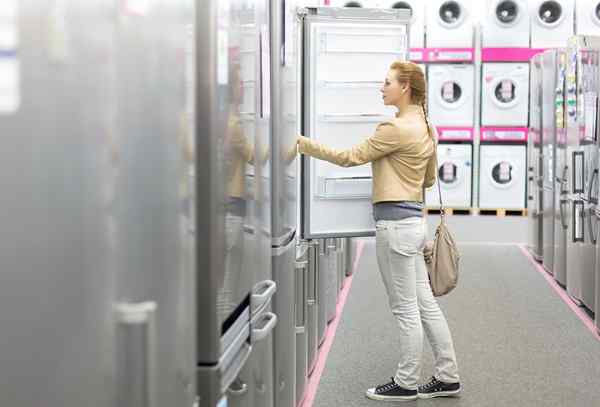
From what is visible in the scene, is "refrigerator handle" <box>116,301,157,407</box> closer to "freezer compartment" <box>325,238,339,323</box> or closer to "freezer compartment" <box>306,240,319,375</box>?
"freezer compartment" <box>306,240,319,375</box>

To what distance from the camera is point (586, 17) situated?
1057cm

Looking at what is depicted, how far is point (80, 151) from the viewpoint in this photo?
1213 mm

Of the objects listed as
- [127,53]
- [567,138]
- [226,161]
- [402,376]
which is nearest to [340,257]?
[567,138]

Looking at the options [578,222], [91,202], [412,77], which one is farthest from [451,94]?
[91,202]

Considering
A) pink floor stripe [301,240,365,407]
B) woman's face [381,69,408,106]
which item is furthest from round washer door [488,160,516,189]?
woman's face [381,69,408,106]

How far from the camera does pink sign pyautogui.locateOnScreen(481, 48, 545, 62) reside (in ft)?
34.1

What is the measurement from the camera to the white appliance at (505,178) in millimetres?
10414

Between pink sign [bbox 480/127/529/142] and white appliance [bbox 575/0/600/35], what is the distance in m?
1.40

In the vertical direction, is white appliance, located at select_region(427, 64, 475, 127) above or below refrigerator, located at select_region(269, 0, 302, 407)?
above

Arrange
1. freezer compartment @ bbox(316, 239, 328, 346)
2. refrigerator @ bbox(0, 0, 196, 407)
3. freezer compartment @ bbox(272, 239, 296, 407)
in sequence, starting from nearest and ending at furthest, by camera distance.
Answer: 1. refrigerator @ bbox(0, 0, 196, 407)
2. freezer compartment @ bbox(272, 239, 296, 407)
3. freezer compartment @ bbox(316, 239, 328, 346)

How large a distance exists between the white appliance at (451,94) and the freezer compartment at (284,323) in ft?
23.3

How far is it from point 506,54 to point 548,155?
8.73 feet

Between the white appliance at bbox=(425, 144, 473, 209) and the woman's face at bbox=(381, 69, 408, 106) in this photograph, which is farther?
the white appliance at bbox=(425, 144, 473, 209)

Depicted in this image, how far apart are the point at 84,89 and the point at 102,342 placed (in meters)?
0.38
